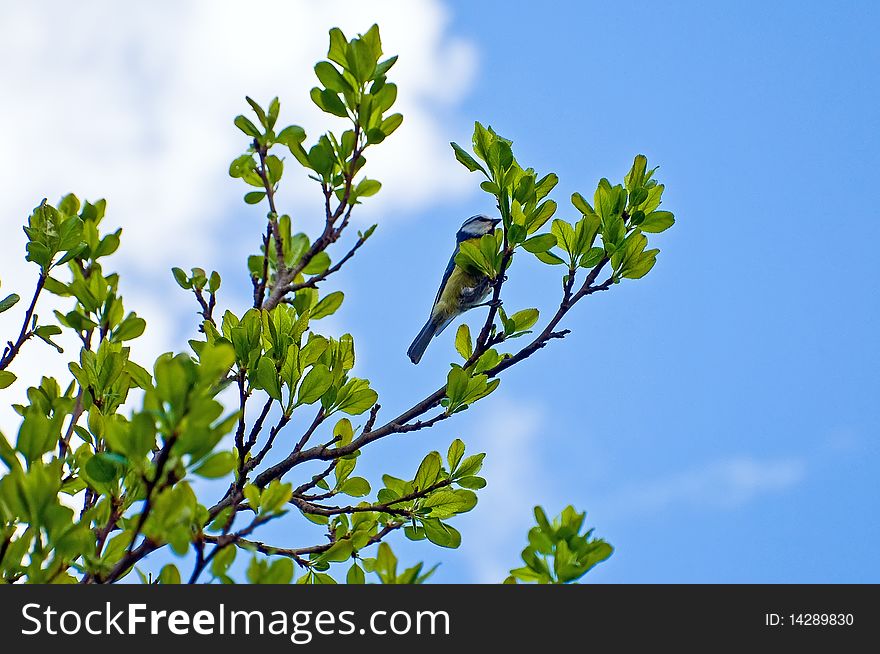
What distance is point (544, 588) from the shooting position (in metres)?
2.38

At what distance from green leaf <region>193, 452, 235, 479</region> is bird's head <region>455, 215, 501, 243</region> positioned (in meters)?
5.62

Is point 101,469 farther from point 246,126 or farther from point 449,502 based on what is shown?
point 246,126

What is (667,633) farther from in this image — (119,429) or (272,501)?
(119,429)

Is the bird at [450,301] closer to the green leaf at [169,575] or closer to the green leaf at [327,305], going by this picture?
the green leaf at [327,305]

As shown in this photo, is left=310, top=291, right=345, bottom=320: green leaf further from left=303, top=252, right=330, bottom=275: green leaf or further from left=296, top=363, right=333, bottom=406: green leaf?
left=296, top=363, right=333, bottom=406: green leaf

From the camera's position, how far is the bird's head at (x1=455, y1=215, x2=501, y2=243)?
7546 mm

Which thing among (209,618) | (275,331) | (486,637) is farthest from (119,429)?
(275,331)

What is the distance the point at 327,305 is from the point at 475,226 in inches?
147

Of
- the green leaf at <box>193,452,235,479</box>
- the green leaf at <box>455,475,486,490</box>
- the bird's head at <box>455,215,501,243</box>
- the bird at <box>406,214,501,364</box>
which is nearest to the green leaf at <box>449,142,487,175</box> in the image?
the green leaf at <box>455,475,486,490</box>

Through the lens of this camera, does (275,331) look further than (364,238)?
No

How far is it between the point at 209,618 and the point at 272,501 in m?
0.46

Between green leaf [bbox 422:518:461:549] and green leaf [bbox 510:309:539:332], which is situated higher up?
green leaf [bbox 510:309:539:332]

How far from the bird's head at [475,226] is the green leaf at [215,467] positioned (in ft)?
18.4

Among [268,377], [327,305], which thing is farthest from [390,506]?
[327,305]
